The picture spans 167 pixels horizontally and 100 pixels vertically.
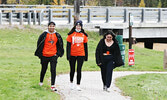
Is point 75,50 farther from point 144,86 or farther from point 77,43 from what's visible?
point 144,86

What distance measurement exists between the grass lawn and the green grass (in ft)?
6.53

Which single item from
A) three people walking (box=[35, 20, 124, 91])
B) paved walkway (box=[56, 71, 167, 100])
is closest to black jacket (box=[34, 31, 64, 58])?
three people walking (box=[35, 20, 124, 91])

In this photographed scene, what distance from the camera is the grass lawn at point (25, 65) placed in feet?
33.0

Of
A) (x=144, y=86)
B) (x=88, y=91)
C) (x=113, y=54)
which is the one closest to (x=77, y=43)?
(x=113, y=54)

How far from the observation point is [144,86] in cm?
1199

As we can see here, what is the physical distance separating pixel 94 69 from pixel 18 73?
11.4ft

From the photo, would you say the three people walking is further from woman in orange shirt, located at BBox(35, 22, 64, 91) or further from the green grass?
the green grass

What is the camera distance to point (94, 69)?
656 inches

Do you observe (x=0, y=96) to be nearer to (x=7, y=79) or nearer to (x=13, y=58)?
(x=7, y=79)

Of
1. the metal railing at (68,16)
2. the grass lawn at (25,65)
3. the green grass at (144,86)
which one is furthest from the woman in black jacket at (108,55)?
the metal railing at (68,16)

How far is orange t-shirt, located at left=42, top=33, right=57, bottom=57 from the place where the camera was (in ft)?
34.5

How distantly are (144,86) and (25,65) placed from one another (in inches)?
244

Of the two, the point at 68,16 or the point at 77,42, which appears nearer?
the point at 77,42

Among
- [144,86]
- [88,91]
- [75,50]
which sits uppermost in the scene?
[75,50]
